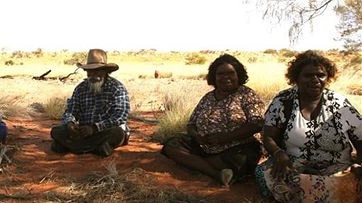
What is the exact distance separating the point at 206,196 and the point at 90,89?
100 inches

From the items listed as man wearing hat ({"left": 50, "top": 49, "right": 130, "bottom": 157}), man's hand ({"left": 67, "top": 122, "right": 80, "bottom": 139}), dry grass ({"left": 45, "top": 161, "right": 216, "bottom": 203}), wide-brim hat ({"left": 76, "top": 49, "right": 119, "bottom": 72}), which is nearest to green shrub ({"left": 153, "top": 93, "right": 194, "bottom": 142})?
man wearing hat ({"left": 50, "top": 49, "right": 130, "bottom": 157})

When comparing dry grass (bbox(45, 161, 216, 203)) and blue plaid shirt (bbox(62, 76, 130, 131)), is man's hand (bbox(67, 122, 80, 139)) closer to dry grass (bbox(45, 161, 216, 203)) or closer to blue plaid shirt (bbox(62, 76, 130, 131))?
blue plaid shirt (bbox(62, 76, 130, 131))

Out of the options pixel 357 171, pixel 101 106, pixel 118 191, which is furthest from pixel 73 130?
pixel 357 171

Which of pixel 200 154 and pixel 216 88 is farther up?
pixel 216 88

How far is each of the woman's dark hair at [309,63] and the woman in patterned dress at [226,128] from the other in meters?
0.69

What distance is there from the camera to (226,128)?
5.86m

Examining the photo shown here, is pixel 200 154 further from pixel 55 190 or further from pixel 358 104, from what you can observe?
pixel 358 104

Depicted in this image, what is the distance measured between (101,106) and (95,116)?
0.15m

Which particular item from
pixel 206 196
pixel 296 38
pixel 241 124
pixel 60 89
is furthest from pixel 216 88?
pixel 60 89

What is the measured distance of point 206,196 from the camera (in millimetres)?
5344

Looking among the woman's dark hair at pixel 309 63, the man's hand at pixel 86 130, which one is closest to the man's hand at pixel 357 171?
the woman's dark hair at pixel 309 63

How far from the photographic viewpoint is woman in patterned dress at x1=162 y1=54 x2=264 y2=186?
18.8ft

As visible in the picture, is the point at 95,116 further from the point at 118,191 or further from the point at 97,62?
the point at 118,191

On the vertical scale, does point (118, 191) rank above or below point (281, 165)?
below
